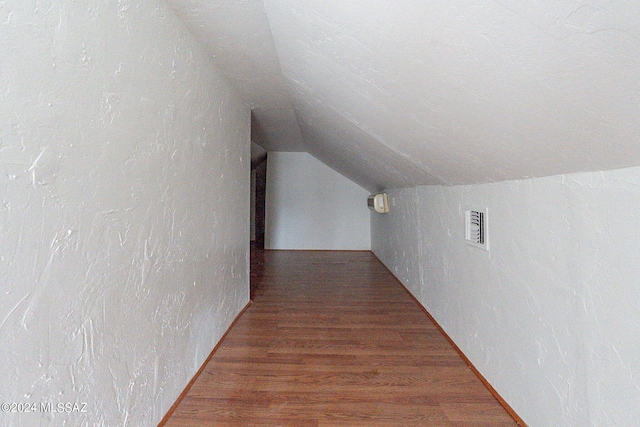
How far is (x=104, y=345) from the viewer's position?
3.73 feet

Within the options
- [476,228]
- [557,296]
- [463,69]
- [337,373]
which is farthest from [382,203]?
[463,69]

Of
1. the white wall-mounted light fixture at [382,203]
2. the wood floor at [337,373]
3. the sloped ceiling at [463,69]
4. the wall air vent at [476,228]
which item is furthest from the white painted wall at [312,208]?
the wall air vent at [476,228]

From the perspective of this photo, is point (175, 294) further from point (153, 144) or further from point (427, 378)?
point (427, 378)

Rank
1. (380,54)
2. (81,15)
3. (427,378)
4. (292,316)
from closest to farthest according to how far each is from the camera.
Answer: (81,15)
(380,54)
(427,378)
(292,316)

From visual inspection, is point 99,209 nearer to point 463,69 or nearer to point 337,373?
point 463,69

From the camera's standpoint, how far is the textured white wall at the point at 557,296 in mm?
985

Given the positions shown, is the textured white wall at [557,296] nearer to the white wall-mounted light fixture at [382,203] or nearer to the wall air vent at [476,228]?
the wall air vent at [476,228]

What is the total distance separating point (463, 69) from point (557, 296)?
90 centimetres

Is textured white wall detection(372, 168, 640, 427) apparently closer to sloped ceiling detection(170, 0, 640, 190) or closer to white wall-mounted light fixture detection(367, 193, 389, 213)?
sloped ceiling detection(170, 0, 640, 190)

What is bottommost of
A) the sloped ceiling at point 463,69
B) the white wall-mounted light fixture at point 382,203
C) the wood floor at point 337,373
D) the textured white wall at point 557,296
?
the wood floor at point 337,373

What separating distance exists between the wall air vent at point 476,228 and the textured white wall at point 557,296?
5 centimetres

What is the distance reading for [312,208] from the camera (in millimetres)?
6699

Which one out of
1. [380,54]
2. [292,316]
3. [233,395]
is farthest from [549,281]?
[292,316]

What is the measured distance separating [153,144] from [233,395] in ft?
4.26
